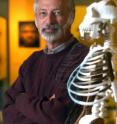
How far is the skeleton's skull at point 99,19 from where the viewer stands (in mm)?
1053

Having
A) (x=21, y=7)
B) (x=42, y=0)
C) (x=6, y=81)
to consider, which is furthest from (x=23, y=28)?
(x=42, y=0)

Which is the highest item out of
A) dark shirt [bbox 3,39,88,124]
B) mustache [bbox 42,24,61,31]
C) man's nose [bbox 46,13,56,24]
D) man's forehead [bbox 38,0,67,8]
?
man's forehead [bbox 38,0,67,8]

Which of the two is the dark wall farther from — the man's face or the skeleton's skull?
the skeleton's skull

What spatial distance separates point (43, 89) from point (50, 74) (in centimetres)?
6

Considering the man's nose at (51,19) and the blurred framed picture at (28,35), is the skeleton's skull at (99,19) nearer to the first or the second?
the man's nose at (51,19)

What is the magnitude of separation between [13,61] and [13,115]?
2.78 m

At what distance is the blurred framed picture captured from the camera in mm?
4098

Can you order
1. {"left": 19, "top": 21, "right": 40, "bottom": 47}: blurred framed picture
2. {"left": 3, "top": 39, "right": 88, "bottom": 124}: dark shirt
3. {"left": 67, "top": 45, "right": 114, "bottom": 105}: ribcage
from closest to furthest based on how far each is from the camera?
{"left": 67, "top": 45, "right": 114, "bottom": 105}: ribcage, {"left": 3, "top": 39, "right": 88, "bottom": 124}: dark shirt, {"left": 19, "top": 21, "right": 40, "bottom": 47}: blurred framed picture

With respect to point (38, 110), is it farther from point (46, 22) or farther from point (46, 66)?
point (46, 22)

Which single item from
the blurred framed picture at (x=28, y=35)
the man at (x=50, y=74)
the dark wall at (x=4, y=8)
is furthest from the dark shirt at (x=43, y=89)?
the dark wall at (x=4, y=8)

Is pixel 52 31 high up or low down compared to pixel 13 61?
up

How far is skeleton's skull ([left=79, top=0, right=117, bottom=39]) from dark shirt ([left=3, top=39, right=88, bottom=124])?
1.01 feet

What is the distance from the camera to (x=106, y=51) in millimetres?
1035

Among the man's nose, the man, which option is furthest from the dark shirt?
the man's nose
